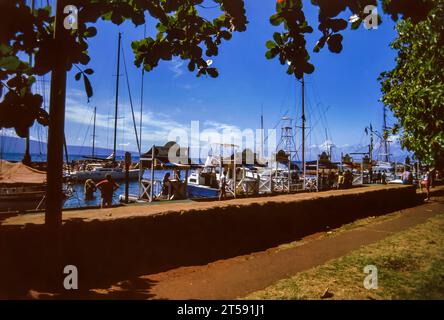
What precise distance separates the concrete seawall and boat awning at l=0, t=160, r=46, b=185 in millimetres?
7397

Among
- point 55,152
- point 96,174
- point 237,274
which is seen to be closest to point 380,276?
point 237,274

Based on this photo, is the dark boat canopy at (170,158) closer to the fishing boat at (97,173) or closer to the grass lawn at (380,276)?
the grass lawn at (380,276)

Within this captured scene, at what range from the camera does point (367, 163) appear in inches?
1125

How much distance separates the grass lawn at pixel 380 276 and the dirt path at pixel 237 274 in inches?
14.4

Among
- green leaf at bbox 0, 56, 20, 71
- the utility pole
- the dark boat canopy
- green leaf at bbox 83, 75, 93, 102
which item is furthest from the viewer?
the dark boat canopy

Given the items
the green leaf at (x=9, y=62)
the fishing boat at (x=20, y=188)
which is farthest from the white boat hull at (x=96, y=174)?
the green leaf at (x=9, y=62)

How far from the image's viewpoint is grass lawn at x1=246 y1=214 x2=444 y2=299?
494cm

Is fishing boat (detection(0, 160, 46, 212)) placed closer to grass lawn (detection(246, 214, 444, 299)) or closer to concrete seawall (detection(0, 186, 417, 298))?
concrete seawall (detection(0, 186, 417, 298))

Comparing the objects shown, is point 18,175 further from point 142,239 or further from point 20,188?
point 142,239

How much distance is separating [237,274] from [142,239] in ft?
7.03

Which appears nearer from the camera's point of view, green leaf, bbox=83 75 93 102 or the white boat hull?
green leaf, bbox=83 75 93 102

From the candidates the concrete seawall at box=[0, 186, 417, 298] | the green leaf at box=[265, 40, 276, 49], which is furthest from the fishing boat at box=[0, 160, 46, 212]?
the green leaf at box=[265, 40, 276, 49]
